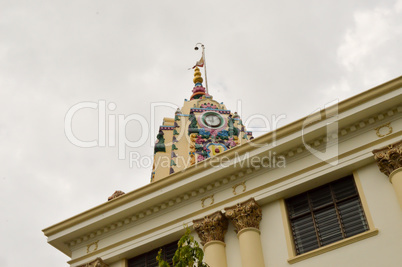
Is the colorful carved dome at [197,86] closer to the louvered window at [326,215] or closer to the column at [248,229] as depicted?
the column at [248,229]

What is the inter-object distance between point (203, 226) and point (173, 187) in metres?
1.79

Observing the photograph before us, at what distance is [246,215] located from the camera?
16750 mm

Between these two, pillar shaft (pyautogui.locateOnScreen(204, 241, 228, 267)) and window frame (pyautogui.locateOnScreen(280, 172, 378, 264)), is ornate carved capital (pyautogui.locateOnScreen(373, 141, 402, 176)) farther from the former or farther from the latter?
pillar shaft (pyautogui.locateOnScreen(204, 241, 228, 267))

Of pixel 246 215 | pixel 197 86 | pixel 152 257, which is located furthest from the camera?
pixel 197 86

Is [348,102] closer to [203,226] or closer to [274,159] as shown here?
[274,159]

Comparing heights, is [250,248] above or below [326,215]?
below

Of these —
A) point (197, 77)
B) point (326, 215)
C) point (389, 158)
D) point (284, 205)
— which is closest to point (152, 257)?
point (284, 205)

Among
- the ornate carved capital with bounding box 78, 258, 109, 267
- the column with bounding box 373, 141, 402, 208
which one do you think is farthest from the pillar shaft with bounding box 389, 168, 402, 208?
the ornate carved capital with bounding box 78, 258, 109, 267

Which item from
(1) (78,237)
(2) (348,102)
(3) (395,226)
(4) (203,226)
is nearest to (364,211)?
(3) (395,226)

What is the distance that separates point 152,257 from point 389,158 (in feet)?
26.5

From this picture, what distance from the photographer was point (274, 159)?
57.7 ft

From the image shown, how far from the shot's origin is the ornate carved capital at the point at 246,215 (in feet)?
54.5

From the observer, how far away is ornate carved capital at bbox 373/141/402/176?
15.4 meters

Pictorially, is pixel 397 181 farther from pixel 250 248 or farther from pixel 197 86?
pixel 197 86
